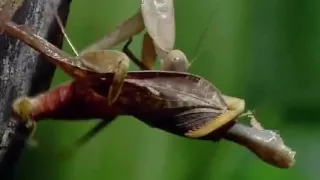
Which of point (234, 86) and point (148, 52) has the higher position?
point (148, 52)

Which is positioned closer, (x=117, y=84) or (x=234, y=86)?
(x=117, y=84)

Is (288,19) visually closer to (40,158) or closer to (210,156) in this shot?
(210,156)

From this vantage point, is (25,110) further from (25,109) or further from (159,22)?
(159,22)

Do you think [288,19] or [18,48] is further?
[288,19]

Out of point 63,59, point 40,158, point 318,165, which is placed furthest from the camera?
point 318,165

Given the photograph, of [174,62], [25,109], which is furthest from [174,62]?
[25,109]

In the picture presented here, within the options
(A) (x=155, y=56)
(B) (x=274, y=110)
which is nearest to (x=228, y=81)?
(B) (x=274, y=110)
